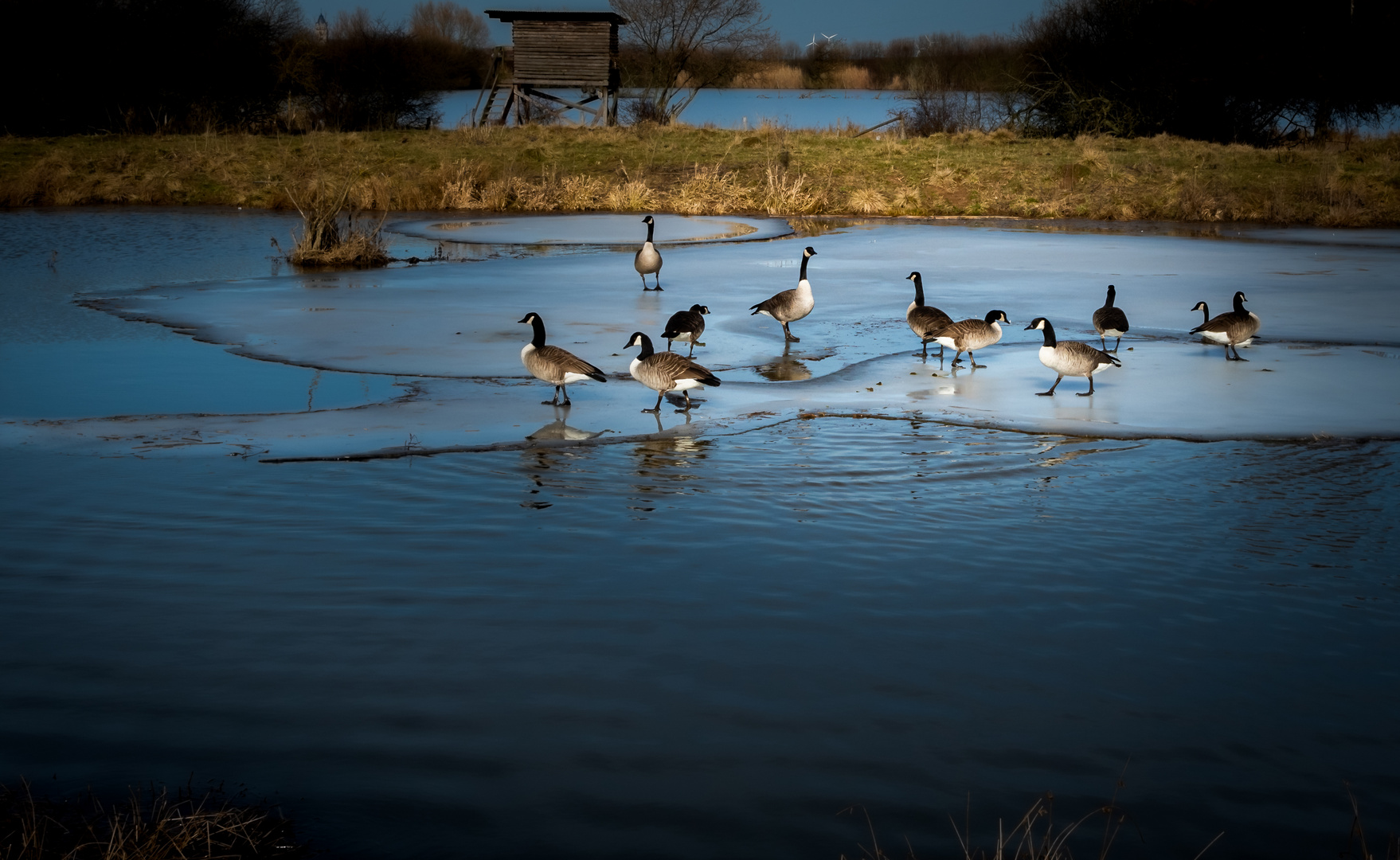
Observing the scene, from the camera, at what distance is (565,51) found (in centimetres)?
4784

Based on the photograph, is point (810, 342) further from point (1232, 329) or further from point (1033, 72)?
point (1033, 72)

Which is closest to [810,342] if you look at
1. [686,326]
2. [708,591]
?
[686,326]

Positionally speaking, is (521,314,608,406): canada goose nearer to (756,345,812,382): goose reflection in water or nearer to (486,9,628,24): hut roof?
(756,345,812,382): goose reflection in water

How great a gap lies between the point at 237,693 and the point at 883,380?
7828 millimetres

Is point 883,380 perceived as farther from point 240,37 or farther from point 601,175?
point 240,37

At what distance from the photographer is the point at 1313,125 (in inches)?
1617

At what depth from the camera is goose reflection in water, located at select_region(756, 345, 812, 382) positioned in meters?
11.7

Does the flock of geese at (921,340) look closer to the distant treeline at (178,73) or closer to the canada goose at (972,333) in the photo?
the canada goose at (972,333)

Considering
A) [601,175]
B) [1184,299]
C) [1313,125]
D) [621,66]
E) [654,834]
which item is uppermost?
[621,66]

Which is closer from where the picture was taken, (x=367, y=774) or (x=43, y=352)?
(x=367, y=774)

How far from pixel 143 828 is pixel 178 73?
47.7 m

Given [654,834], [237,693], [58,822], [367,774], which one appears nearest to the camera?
[58,822]

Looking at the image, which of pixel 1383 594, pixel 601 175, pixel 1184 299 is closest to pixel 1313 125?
pixel 601 175

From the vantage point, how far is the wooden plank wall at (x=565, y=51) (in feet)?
156
